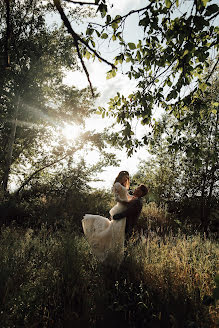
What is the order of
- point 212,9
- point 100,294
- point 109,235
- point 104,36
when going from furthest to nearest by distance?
point 109,235 → point 100,294 → point 104,36 → point 212,9

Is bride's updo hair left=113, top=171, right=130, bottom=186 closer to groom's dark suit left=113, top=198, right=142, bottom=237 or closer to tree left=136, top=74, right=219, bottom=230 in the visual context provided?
groom's dark suit left=113, top=198, right=142, bottom=237

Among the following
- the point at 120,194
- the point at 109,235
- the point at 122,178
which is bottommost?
the point at 109,235

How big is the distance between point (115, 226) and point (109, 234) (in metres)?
0.19

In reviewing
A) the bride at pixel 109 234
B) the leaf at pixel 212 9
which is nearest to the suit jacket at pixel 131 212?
the bride at pixel 109 234

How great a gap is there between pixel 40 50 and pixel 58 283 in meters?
11.4

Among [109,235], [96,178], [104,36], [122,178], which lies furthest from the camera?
[96,178]

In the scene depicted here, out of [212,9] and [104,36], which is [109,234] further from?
[212,9]

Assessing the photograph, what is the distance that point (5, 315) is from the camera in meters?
2.04

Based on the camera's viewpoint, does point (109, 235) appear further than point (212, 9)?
Yes

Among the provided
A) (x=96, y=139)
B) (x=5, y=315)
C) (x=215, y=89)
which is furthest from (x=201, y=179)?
(x=5, y=315)

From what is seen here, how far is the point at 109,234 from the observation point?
3.92 m

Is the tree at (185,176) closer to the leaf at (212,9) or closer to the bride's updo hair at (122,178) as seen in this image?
the bride's updo hair at (122,178)

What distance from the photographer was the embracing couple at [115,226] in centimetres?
377

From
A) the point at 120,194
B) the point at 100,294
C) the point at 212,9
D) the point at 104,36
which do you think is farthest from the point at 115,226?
the point at 212,9
